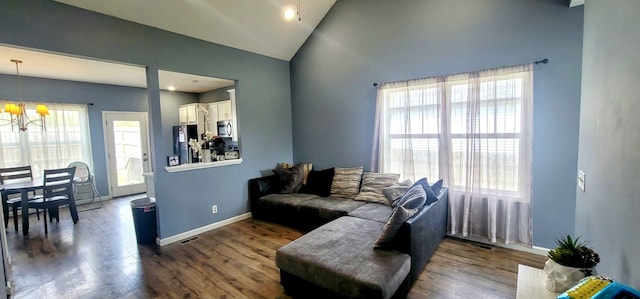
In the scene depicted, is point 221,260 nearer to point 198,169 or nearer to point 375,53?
point 198,169

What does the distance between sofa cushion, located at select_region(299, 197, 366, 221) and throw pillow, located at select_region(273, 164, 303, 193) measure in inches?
22.6

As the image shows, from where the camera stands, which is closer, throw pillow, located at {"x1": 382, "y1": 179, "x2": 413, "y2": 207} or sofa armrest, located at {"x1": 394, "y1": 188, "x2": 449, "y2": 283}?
sofa armrest, located at {"x1": 394, "y1": 188, "x2": 449, "y2": 283}

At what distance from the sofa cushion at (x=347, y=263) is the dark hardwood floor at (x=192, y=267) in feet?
1.36

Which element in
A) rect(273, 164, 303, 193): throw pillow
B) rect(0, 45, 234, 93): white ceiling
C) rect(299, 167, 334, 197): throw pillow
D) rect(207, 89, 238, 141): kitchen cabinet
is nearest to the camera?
rect(0, 45, 234, 93): white ceiling

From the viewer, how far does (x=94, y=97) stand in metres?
5.89

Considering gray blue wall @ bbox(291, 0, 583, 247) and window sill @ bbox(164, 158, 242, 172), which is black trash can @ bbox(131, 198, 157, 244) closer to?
window sill @ bbox(164, 158, 242, 172)

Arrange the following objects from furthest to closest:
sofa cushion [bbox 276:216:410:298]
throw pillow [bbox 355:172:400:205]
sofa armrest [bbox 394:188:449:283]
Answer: throw pillow [bbox 355:172:400:205]
sofa armrest [bbox 394:188:449:283]
sofa cushion [bbox 276:216:410:298]

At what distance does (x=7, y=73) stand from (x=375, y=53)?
261 inches

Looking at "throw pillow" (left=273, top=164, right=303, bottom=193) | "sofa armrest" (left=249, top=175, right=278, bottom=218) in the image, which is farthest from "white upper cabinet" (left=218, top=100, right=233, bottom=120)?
"throw pillow" (left=273, top=164, right=303, bottom=193)

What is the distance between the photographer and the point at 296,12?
417 centimetres

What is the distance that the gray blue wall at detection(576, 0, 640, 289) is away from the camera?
1041mm

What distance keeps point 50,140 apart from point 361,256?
22.2 ft

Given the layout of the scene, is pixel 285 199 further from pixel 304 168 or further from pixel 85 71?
pixel 85 71

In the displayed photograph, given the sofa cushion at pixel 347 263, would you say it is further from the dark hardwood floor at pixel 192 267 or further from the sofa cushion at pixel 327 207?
the sofa cushion at pixel 327 207
